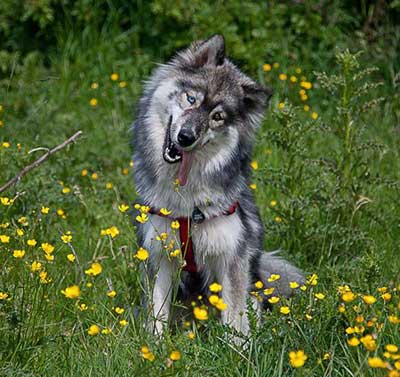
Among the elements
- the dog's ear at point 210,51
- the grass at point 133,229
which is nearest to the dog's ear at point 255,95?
the dog's ear at point 210,51

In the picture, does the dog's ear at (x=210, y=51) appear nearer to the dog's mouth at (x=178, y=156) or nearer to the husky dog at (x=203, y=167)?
the husky dog at (x=203, y=167)

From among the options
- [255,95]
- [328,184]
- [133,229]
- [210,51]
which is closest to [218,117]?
[255,95]

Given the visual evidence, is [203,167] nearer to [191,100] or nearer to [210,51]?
[191,100]

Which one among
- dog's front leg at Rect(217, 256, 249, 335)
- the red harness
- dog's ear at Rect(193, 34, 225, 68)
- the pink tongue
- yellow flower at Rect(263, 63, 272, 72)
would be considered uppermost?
dog's ear at Rect(193, 34, 225, 68)

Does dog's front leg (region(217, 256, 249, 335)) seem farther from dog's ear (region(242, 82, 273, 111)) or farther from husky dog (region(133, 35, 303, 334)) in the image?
dog's ear (region(242, 82, 273, 111))

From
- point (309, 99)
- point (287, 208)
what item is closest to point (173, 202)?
point (287, 208)

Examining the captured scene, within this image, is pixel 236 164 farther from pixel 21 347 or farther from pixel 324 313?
pixel 21 347

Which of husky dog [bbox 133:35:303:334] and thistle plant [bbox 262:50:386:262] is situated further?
thistle plant [bbox 262:50:386:262]

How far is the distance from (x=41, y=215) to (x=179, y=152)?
119 centimetres

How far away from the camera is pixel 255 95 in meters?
4.00

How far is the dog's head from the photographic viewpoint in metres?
3.78

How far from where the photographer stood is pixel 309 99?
23.1ft

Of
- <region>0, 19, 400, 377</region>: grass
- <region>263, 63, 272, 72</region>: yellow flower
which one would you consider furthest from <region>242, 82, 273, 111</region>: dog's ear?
<region>263, 63, 272, 72</region>: yellow flower

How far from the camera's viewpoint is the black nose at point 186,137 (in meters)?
3.69
